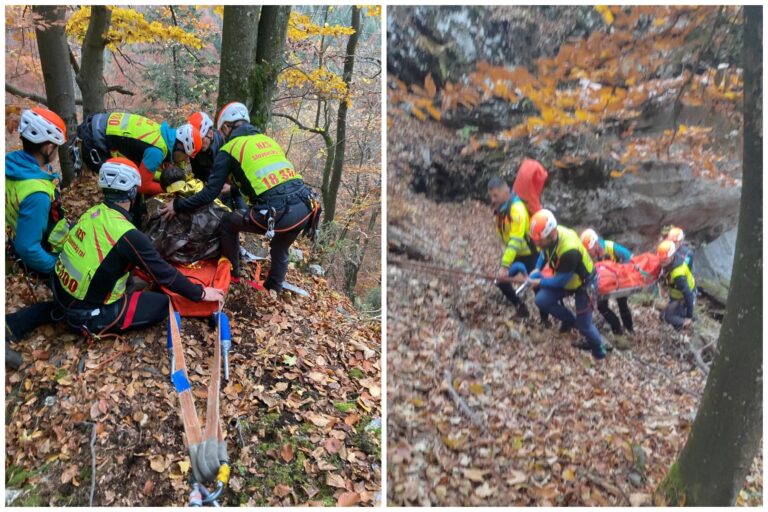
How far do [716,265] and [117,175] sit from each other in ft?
12.7

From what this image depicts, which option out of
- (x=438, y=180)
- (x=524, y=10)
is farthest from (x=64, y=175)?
(x=524, y=10)

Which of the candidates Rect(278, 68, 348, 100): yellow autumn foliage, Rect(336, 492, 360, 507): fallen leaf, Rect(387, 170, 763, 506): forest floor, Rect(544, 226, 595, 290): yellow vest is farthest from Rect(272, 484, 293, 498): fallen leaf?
Rect(278, 68, 348, 100): yellow autumn foliage

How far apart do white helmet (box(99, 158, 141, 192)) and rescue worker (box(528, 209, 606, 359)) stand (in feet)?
8.82

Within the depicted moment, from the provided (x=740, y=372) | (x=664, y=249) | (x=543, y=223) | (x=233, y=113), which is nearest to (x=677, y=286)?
(x=664, y=249)

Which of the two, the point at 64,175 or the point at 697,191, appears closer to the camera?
the point at 697,191

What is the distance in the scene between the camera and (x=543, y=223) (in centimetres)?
271

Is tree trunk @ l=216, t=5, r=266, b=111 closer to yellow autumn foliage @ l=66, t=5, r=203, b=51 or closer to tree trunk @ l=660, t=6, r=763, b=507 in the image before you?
yellow autumn foliage @ l=66, t=5, r=203, b=51

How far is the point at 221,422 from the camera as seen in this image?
2938mm

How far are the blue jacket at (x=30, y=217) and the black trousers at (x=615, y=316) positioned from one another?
3701mm

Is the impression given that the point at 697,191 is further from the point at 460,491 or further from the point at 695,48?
the point at 460,491

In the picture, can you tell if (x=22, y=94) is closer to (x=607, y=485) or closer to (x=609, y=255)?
(x=609, y=255)

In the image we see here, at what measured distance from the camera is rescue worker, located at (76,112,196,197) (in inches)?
153

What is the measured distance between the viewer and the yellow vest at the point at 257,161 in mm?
3607

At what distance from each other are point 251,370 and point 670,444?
9.24ft
